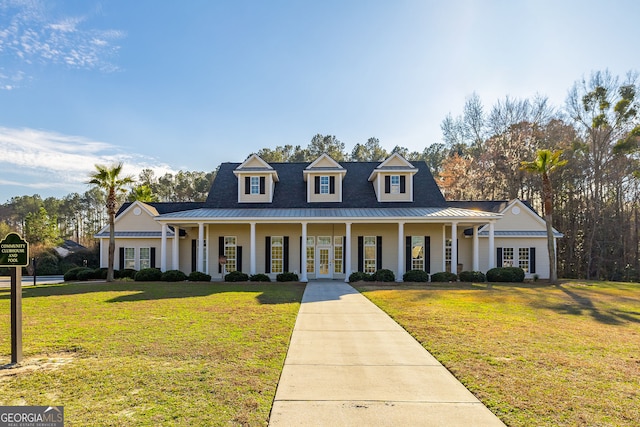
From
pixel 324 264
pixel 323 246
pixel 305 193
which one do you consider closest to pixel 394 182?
pixel 305 193

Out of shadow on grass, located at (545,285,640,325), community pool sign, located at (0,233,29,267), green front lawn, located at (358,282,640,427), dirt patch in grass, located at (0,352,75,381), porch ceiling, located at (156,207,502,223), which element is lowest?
shadow on grass, located at (545,285,640,325)

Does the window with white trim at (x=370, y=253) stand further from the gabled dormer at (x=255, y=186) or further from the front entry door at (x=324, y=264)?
the gabled dormer at (x=255, y=186)

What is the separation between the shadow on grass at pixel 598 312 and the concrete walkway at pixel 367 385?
20.8 feet

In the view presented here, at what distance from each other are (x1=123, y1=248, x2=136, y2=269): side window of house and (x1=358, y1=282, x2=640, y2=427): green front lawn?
56.3ft

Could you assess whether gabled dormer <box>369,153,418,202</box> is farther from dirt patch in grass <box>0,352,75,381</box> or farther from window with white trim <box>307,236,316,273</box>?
dirt patch in grass <box>0,352,75,381</box>

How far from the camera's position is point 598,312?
11.4 m

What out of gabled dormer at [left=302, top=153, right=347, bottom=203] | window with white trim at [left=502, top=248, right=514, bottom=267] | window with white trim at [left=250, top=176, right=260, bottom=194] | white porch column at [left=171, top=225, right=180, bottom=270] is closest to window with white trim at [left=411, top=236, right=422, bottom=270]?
gabled dormer at [left=302, top=153, right=347, bottom=203]

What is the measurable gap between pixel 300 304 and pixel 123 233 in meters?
16.8

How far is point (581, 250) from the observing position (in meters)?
30.7

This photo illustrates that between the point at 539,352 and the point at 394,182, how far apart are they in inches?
682

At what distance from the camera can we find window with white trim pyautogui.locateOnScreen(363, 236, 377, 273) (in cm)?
2239

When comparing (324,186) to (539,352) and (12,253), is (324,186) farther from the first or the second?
(12,253)

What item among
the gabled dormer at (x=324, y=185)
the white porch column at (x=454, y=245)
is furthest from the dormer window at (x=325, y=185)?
the white porch column at (x=454, y=245)

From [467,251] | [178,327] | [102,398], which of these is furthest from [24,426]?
[467,251]
